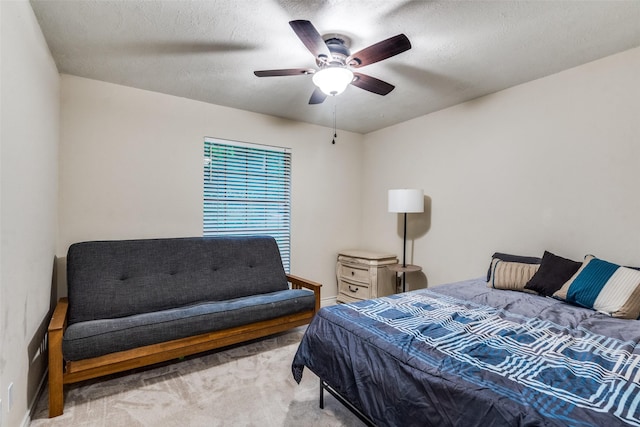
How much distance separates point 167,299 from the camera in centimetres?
268

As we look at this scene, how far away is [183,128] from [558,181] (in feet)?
11.6

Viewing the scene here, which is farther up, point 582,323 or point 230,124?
point 230,124

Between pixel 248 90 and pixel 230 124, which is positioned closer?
pixel 248 90

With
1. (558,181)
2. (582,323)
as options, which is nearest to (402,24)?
(558,181)

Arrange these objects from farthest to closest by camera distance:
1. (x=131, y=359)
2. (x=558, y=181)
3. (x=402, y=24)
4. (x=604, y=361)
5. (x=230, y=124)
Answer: (x=230, y=124), (x=558, y=181), (x=131, y=359), (x=402, y=24), (x=604, y=361)

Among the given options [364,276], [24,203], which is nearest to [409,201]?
[364,276]

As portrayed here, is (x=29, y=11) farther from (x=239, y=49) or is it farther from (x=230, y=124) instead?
(x=230, y=124)

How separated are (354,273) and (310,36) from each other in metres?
2.92

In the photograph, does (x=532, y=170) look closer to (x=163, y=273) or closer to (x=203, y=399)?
(x=203, y=399)

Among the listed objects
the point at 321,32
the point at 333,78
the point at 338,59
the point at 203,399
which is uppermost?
the point at 321,32

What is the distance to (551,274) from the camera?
230 centimetres

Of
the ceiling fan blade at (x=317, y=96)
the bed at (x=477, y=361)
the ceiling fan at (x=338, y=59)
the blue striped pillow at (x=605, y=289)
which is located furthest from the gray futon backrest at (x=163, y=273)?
the blue striped pillow at (x=605, y=289)

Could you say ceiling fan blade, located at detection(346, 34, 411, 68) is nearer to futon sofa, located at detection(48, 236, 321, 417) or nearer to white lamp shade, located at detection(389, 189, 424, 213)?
white lamp shade, located at detection(389, 189, 424, 213)

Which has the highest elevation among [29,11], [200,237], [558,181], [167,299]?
[29,11]
